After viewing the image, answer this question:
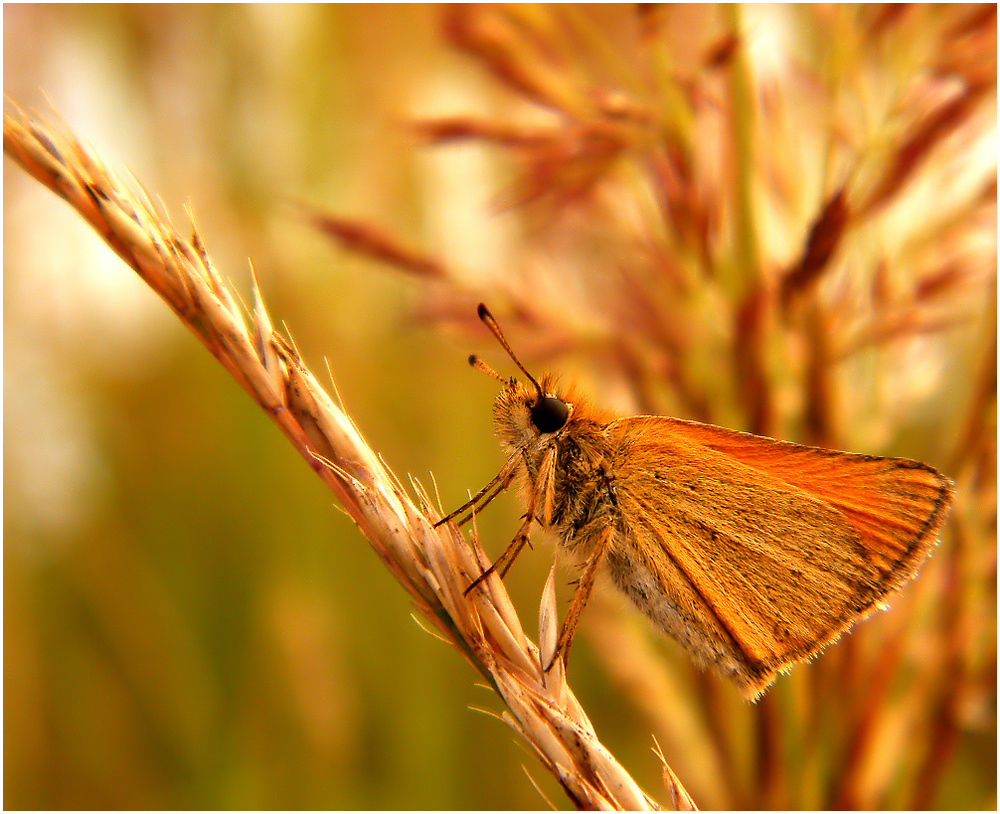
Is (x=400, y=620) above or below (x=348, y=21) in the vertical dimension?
below

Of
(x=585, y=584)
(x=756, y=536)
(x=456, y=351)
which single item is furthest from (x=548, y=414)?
(x=456, y=351)

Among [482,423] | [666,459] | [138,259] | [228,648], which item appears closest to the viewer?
[138,259]

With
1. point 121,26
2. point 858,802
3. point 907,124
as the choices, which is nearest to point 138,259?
point 907,124

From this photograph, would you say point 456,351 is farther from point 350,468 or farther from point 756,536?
point 350,468

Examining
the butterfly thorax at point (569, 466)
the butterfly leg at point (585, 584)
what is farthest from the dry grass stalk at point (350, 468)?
the butterfly thorax at point (569, 466)

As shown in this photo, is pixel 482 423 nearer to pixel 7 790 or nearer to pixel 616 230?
pixel 616 230

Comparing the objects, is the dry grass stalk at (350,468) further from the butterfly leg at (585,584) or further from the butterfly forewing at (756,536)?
the butterfly forewing at (756,536)
